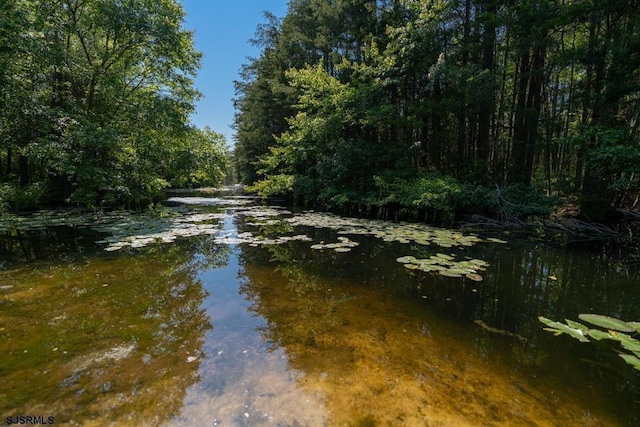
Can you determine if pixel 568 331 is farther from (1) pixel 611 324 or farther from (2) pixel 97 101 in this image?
(2) pixel 97 101

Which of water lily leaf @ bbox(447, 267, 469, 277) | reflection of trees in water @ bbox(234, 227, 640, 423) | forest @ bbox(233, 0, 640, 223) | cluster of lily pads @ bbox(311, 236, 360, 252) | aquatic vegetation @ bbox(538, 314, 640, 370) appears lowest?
reflection of trees in water @ bbox(234, 227, 640, 423)

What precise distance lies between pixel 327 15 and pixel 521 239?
45.5ft

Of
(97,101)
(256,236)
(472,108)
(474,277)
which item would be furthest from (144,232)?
(472,108)

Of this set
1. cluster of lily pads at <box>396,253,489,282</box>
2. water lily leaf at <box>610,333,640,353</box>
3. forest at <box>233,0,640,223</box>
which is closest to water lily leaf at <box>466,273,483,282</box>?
cluster of lily pads at <box>396,253,489,282</box>

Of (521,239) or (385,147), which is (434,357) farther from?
(385,147)

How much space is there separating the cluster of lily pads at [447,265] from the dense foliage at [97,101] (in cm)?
897

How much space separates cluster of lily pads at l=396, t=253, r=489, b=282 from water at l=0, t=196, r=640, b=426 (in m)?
0.15

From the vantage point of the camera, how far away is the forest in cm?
644

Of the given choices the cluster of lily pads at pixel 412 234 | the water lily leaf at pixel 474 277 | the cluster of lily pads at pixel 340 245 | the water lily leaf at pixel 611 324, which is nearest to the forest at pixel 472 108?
the cluster of lily pads at pixel 412 234

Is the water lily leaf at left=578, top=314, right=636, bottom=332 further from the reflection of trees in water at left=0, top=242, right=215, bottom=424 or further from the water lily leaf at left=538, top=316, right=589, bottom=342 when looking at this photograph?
the reflection of trees in water at left=0, top=242, right=215, bottom=424

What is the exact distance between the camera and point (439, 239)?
653 cm

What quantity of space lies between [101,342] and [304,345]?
177 cm

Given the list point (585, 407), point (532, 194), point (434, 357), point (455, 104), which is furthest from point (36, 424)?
point (455, 104)

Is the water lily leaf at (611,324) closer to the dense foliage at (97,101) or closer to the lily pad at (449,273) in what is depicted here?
the lily pad at (449,273)
